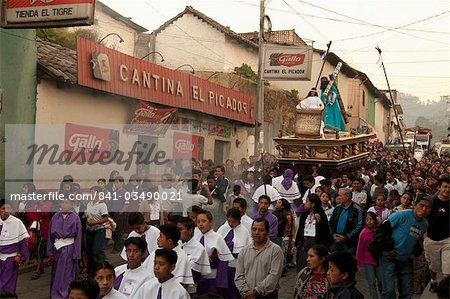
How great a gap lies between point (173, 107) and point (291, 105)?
13320 millimetres

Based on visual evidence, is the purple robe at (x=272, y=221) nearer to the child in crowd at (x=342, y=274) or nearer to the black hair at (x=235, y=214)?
the black hair at (x=235, y=214)

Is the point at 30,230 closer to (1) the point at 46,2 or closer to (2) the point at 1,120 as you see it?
(2) the point at 1,120

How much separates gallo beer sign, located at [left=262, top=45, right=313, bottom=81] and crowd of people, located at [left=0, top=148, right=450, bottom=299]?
5940 millimetres

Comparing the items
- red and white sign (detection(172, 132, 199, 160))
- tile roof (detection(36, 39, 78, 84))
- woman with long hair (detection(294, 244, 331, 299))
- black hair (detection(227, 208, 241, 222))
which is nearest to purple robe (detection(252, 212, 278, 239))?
black hair (detection(227, 208, 241, 222))

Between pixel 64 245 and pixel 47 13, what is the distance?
3888 millimetres

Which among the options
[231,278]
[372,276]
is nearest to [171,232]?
[231,278]

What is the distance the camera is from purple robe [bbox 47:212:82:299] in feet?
26.7

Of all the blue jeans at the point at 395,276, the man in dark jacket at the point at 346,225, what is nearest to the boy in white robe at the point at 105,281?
the blue jeans at the point at 395,276

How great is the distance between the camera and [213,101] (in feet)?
71.9

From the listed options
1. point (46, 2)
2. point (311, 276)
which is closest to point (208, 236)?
point (311, 276)

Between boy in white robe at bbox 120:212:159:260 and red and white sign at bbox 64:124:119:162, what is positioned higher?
red and white sign at bbox 64:124:119:162

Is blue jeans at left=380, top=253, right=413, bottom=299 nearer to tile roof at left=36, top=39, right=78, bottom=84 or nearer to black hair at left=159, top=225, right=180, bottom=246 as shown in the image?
black hair at left=159, top=225, right=180, bottom=246

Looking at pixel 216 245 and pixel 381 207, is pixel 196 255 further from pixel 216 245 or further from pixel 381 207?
pixel 381 207

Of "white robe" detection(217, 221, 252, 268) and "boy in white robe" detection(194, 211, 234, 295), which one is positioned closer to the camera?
"boy in white robe" detection(194, 211, 234, 295)
